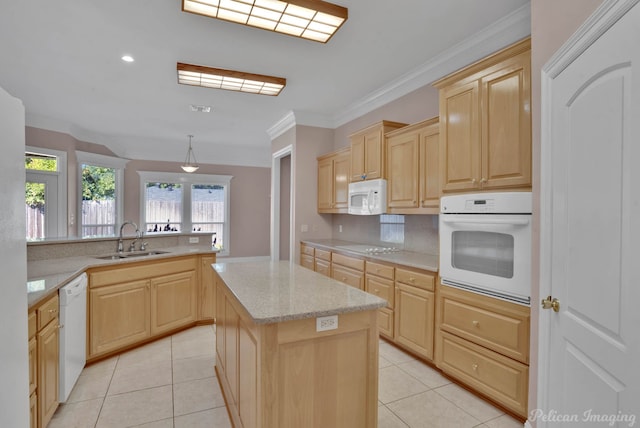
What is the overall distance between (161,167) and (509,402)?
24.3 feet

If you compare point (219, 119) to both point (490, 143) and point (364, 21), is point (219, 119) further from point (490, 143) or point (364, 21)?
point (490, 143)

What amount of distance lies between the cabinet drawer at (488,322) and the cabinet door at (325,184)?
2562 millimetres

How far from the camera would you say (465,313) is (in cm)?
239

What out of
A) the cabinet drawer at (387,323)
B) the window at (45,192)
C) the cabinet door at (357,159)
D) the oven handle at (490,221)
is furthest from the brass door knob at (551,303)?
the window at (45,192)

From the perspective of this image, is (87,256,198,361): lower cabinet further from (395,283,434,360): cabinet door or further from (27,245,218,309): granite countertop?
(395,283,434,360): cabinet door

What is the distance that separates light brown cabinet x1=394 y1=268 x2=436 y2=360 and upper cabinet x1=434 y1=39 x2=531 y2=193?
844 mm

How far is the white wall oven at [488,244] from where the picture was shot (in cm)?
200

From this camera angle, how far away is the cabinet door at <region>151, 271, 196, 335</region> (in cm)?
329

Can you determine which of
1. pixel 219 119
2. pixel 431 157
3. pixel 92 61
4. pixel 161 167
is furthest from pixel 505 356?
pixel 161 167

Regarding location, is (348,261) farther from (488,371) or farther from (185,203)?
(185,203)

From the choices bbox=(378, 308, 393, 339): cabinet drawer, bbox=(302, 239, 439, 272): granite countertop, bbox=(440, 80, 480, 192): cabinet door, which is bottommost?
bbox=(378, 308, 393, 339): cabinet drawer

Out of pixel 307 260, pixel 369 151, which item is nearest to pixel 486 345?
pixel 369 151

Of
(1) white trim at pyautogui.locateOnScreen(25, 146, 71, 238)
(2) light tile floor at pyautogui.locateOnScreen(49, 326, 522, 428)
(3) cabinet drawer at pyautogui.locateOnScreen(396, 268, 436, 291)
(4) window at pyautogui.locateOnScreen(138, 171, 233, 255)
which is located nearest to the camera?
(2) light tile floor at pyautogui.locateOnScreen(49, 326, 522, 428)

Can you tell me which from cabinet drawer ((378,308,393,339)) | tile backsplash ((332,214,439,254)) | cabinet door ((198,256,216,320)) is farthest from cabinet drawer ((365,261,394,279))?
cabinet door ((198,256,216,320))
